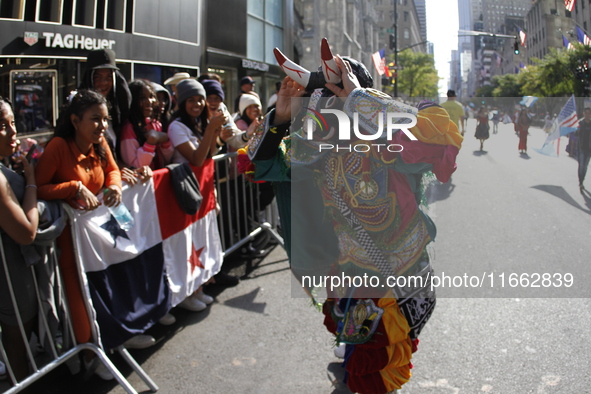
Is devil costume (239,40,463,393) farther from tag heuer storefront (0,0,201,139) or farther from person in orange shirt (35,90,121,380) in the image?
tag heuer storefront (0,0,201,139)

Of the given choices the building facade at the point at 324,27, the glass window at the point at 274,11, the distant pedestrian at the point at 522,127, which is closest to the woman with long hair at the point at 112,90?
the distant pedestrian at the point at 522,127

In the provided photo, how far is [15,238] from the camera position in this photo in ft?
8.52

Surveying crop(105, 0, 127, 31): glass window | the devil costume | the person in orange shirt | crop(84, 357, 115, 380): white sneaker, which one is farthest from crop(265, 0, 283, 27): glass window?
the devil costume

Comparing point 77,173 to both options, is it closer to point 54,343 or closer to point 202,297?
point 54,343

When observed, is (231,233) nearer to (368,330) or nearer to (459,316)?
(459,316)

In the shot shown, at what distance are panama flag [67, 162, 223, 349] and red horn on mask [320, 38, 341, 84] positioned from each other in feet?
5.86

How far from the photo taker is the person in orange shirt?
2.96m

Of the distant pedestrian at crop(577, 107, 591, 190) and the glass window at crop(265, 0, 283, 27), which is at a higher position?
the glass window at crop(265, 0, 283, 27)

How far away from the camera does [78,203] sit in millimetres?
2973

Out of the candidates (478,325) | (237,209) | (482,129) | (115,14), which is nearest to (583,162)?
(482,129)

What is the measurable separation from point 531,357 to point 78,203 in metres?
3.09

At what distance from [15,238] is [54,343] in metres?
0.72

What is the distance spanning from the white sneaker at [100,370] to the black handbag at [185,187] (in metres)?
1.39

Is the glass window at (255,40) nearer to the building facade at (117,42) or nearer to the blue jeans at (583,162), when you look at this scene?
the building facade at (117,42)
